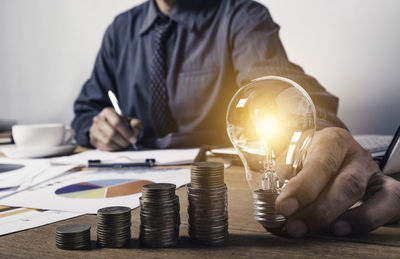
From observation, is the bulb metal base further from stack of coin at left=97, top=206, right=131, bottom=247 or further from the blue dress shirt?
the blue dress shirt

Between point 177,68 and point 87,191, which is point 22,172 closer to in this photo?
point 87,191

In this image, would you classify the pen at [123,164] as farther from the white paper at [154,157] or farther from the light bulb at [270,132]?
the light bulb at [270,132]

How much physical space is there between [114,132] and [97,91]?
605 mm

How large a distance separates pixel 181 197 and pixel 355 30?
1.32 m

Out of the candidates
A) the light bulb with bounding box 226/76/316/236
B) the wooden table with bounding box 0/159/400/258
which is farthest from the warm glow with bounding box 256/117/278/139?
the wooden table with bounding box 0/159/400/258

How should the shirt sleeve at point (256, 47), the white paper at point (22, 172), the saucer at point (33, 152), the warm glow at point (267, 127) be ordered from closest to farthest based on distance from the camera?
the warm glow at point (267, 127)
the white paper at point (22, 172)
the saucer at point (33, 152)
the shirt sleeve at point (256, 47)

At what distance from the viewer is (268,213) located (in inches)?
16.6

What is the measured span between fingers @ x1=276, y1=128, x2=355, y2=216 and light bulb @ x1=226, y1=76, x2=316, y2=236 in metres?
0.02

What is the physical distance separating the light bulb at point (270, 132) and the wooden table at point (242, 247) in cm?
3

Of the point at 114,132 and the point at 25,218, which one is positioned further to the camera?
the point at 114,132

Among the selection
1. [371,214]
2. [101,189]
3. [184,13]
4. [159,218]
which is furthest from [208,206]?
[184,13]

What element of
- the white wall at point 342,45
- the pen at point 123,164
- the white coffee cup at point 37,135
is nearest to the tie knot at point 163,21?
the white wall at point 342,45

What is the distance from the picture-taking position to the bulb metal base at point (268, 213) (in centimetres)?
42

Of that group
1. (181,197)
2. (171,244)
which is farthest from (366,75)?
(171,244)
